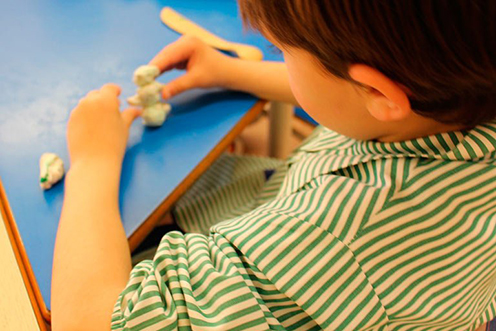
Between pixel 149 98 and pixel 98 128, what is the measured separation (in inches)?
3.5

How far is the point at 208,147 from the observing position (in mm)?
641

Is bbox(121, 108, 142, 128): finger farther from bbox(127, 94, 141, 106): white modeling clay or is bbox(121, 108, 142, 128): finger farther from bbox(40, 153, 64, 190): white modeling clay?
bbox(40, 153, 64, 190): white modeling clay

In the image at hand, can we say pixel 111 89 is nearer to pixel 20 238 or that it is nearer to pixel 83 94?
pixel 83 94

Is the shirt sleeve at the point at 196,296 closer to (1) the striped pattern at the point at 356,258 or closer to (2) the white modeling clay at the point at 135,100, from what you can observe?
(1) the striped pattern at the point at 356,258

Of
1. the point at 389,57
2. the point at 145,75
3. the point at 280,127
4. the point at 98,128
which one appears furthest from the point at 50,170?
the point at 280,127

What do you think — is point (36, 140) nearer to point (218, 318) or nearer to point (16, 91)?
point (16, 91)

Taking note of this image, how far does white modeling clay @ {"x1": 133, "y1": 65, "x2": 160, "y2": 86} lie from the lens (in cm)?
68

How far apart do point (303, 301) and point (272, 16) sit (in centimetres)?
26

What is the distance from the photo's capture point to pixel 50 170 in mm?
575

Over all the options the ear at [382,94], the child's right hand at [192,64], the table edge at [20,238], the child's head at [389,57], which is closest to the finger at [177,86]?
the child's right hand at [192,64]

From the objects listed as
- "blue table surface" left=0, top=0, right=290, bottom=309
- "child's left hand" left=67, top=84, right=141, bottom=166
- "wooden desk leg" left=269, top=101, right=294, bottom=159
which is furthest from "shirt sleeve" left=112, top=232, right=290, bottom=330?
"wooden desk leg" left=269, top=101, right=294, bottom=159

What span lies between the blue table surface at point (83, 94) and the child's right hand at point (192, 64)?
21mm

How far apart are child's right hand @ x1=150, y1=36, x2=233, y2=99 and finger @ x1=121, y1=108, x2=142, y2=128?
0.21 feet

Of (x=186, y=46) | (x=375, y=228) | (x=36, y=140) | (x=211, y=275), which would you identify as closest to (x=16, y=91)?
(x=36, y=140)
